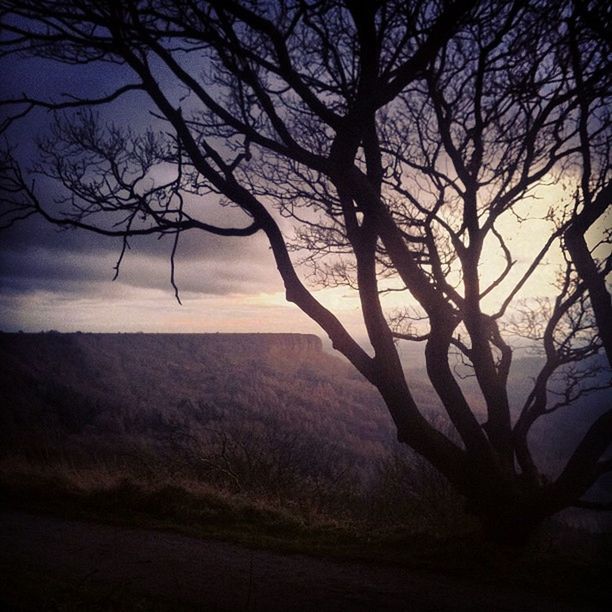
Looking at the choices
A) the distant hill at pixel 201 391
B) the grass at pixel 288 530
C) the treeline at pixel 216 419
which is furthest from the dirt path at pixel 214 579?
the distant hill at pixel 201 391

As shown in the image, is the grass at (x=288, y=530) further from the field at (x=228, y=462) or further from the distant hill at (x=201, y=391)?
the distant hill at (x=201, y=391)

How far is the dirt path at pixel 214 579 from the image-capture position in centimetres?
353

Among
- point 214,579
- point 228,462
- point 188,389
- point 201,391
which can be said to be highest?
point 214,579

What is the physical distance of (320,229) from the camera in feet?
21.9

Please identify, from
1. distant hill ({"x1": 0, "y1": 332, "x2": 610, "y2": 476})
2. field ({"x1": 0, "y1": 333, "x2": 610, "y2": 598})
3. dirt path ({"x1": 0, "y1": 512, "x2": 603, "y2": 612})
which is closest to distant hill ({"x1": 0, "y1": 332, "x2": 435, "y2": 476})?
distant hill ({"x1": 0, "y1": 332, "x2": 610, "y2": 476})

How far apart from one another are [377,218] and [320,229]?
95.9 inches

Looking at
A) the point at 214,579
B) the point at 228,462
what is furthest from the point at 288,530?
the point at 228,462

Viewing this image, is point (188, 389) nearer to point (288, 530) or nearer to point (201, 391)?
point (201, 391)

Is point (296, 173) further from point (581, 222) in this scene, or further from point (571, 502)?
point (571, 502)

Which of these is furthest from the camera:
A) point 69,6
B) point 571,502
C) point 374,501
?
point 374,501

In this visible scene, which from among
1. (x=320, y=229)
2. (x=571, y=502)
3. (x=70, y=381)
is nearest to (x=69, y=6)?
(x=320, y=229)

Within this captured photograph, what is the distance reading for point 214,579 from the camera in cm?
398

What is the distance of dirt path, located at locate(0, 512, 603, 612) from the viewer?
3.53 metres

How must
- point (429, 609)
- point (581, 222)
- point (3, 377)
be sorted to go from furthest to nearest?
point (3, 377) < point (581, 222) < point (429, 609)
